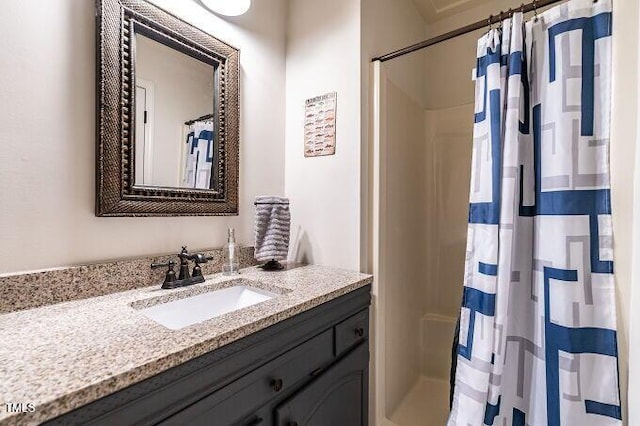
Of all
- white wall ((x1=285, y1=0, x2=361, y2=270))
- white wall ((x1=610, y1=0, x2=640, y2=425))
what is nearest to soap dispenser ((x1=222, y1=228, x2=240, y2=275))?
white wall ((x1=285, y1=0, x2=361, y2=270))

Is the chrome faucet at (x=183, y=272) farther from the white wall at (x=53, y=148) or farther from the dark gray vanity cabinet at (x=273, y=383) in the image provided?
the dark gray vanity cabinet at (x=273, y=383)

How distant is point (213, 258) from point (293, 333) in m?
0.54

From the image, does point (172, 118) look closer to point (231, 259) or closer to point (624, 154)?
point (231, 259)

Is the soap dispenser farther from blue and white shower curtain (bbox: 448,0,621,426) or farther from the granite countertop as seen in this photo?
blue and white shower curtain (bbox: 448,0,621,426)

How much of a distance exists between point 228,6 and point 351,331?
1.44 metres

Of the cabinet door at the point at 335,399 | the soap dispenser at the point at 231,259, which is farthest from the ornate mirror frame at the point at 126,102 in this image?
the cabinet door at the point at 335,399

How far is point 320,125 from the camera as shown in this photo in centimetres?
140

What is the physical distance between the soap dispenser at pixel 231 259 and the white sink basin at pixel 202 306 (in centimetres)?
10

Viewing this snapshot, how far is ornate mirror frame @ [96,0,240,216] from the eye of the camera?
92 centimetres

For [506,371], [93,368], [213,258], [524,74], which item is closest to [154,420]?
[93,368]

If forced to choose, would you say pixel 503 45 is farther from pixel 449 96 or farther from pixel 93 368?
pixel 93 368

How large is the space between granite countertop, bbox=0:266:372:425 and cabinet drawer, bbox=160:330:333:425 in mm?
116

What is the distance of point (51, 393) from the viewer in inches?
16.9

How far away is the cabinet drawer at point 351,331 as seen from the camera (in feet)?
3.35
